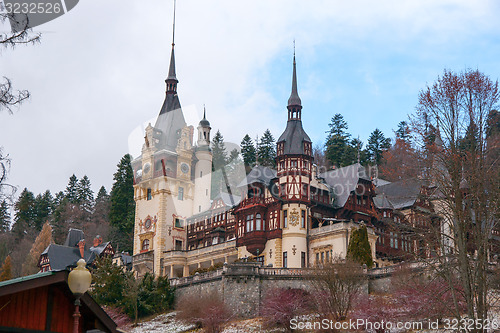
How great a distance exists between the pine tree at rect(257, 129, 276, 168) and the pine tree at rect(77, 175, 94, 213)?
28.8 m

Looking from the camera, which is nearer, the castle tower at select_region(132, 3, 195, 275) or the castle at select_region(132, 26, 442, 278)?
the castle at select_region(132, 26, 442, 278)

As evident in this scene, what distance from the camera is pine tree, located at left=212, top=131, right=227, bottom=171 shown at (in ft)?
343

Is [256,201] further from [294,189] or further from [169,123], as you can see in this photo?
[169,123]

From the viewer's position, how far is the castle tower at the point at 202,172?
73.4 metres

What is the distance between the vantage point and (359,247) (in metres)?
49.7

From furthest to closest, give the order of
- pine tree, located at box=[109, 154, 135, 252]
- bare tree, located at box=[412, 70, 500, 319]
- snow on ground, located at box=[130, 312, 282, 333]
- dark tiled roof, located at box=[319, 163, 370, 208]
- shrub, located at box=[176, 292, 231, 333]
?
1. pine tree, located at box=[109, 154, 135, 252]
2. dark tiled roof, located at box=[319, 163, 370, 208]
3. shrub, located at box=[176, 292, 231, 333]
4. snow on ground, located at box=[130, 312, 282, 333]
5. bare tree, located at box=[412, 70, 500, 319]

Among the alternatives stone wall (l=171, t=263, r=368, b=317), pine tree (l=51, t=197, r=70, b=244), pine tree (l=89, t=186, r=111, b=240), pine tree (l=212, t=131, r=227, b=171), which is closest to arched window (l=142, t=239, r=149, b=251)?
stone wall (l=171, t=263, r=368, b=317)

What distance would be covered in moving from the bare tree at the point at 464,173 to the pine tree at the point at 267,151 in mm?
72896

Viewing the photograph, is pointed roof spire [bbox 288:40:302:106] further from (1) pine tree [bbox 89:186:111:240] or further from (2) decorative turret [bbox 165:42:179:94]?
(1) pine tree [bbox 89:186:111:240]

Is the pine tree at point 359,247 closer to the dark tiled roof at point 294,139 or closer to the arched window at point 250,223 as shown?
the dark tiled roof at point 294,139

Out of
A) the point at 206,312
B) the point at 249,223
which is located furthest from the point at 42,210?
the point at 206,312

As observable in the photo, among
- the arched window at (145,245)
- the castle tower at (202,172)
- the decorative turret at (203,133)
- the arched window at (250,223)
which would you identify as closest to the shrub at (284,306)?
the arched window at (250,223)

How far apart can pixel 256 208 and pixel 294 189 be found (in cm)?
385

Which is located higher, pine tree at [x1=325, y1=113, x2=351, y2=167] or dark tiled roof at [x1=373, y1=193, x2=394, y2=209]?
pine tree at [x1=325, y1=113, x2=351, y2=167]
